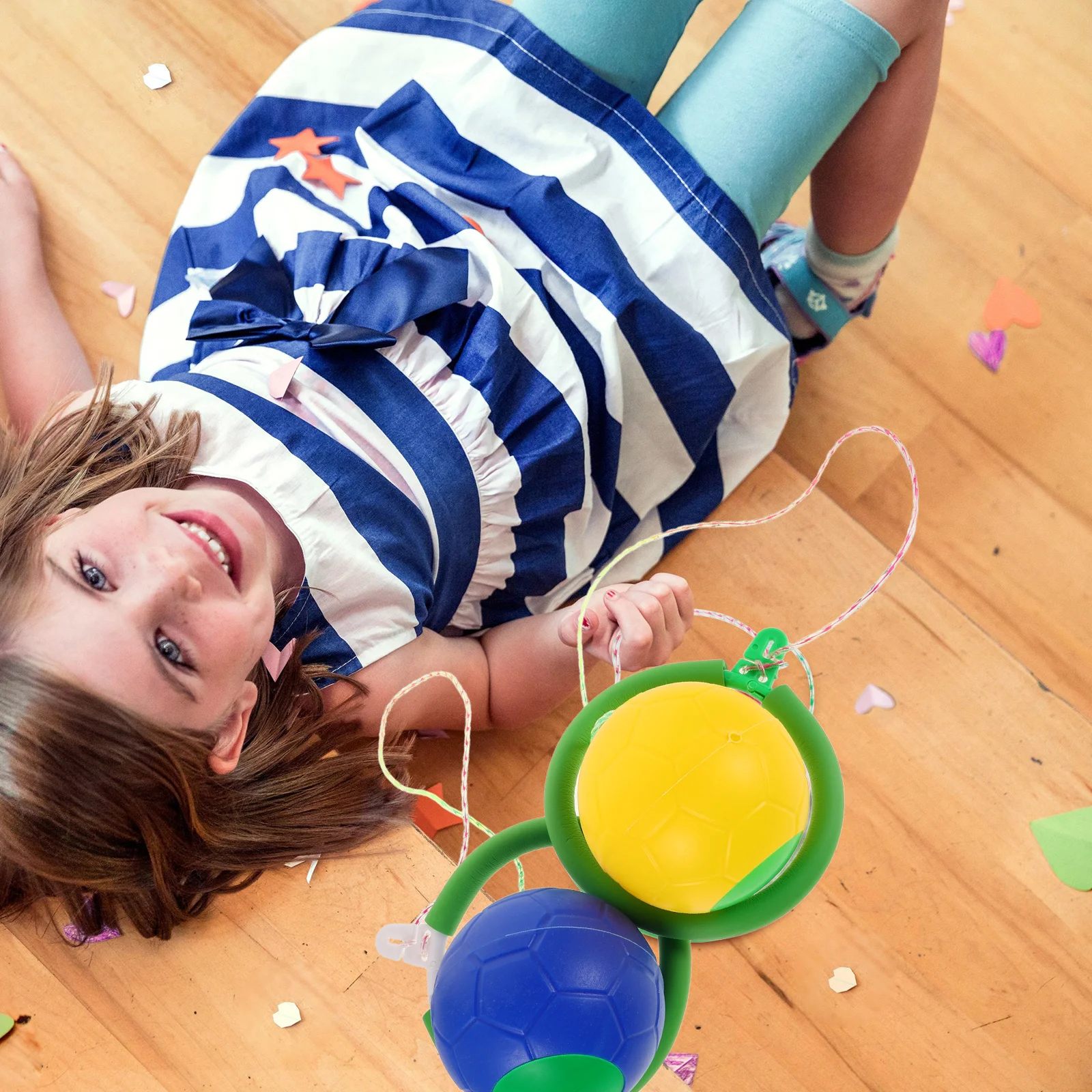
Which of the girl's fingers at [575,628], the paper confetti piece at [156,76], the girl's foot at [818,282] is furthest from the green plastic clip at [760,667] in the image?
the paper confetti piece at [156,76]

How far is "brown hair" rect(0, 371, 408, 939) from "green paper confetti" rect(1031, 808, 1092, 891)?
566 mm

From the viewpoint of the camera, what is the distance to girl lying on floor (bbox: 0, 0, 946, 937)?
655 millimetres

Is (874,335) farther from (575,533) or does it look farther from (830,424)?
(575,533)

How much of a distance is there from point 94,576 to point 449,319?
1.07 feet

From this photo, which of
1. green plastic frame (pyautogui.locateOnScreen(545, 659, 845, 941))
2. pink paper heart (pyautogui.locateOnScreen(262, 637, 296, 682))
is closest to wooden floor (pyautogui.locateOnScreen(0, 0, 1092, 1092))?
pink paper heart (pyautogui.locateOnScreen(262, 637, 296, 682))

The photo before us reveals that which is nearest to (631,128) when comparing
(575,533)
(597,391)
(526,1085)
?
(597,391)

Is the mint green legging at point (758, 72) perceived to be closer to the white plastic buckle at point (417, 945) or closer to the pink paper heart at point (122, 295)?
the pink paper heart at point (122, 295)

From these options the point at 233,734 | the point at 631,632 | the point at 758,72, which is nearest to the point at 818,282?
the point at 758,72

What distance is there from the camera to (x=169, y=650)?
0.61 meters

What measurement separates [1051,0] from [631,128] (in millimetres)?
628

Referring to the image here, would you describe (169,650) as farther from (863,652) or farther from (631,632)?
(863,652)

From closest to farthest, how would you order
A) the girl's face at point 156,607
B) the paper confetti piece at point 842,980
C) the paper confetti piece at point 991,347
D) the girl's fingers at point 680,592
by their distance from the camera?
the girl's face at point 156,607 → the girl's fingers at point 680,592 → the paper confetti piece at point 842,980 → the paper confetti piece at point 991,347

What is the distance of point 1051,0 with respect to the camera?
107 cm

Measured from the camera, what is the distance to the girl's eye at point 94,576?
0.61m
